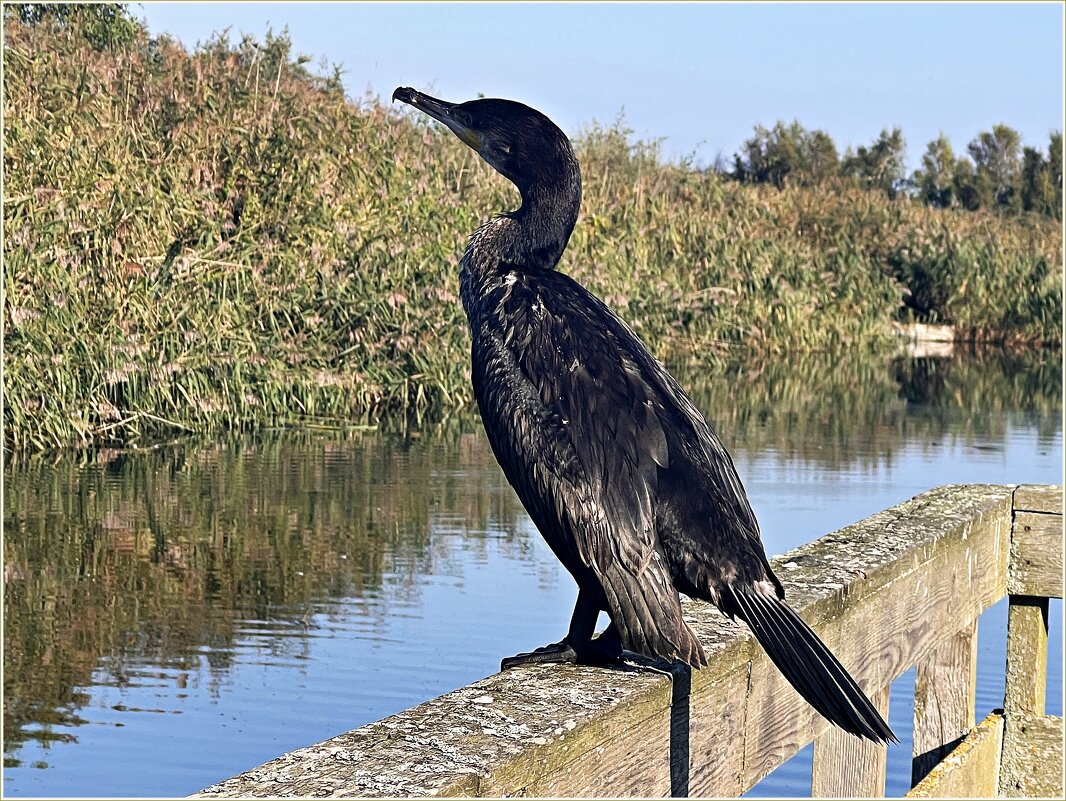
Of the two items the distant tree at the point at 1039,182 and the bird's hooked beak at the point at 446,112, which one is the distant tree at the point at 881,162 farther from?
the bird's hooked beak at the point at 446,112

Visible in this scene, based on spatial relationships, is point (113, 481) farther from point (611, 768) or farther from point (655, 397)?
point (611, 768)

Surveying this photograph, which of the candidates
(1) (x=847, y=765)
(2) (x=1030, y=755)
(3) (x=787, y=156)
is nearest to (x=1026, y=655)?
(2) (x=1030, y=755)

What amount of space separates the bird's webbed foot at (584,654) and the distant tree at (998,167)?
36.8m

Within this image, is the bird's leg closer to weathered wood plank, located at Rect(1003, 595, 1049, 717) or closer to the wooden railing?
the wooden railing

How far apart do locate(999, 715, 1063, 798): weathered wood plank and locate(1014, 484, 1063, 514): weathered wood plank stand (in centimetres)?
59

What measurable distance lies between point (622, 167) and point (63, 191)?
12.5 metres

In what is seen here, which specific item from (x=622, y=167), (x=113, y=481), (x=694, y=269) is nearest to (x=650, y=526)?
(x=113, y=481)

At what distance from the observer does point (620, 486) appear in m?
2.51

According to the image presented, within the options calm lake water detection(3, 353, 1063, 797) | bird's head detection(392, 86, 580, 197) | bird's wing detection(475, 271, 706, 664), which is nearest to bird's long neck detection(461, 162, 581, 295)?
bird's head detection(392, 86, 580, 197)

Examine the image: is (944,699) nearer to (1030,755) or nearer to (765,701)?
(1030,755)

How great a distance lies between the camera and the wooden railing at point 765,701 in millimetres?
1692

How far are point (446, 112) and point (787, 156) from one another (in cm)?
3428

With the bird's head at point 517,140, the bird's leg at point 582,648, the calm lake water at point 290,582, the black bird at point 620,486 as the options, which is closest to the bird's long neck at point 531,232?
the bird's head at point 517,140

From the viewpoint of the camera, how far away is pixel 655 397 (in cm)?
264
